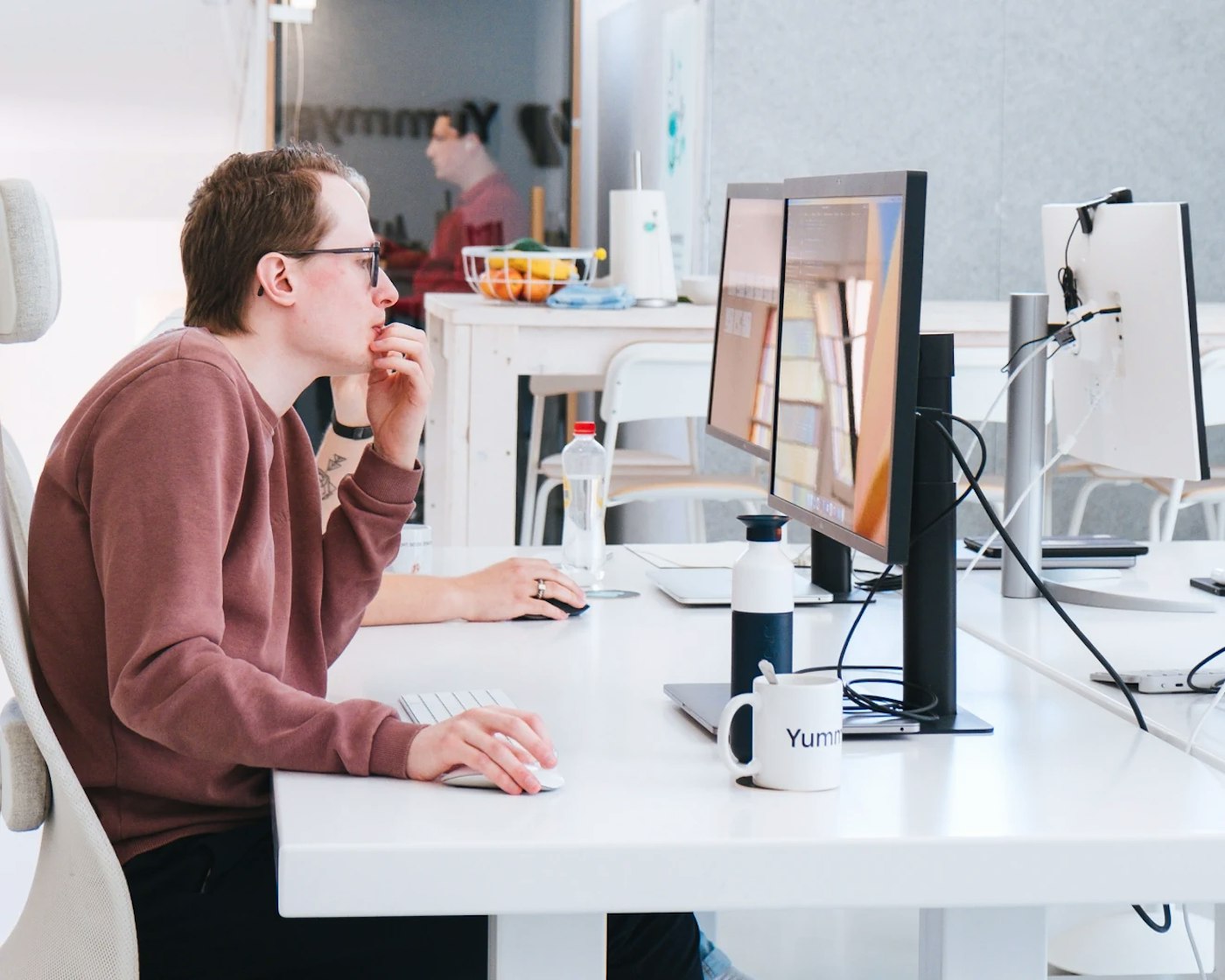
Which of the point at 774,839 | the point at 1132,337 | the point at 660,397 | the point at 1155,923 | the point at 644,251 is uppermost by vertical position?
the point at 644,251

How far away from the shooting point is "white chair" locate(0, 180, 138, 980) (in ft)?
3.63

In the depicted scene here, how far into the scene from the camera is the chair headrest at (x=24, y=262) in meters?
1.17

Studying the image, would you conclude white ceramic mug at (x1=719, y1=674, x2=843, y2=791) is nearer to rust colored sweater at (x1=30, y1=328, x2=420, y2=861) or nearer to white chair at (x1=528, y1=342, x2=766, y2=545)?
rust colored sweater at (x1=30, y1=328, x2=420, y2=861)

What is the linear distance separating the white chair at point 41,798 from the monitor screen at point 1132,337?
43.0 inches

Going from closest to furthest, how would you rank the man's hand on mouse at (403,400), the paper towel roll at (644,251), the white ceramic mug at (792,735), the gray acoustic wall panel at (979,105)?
1. the white ceramic mug at (792,735)
2. the man's hand on mouse at (403,400)
3. the paper towel roll at (644,251)
4. the gray acoustic wall panel at (979,105)

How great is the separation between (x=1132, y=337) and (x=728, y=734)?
88 centimetres

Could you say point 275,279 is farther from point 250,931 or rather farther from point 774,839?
point 774,839

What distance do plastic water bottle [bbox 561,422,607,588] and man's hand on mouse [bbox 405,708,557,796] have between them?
77cm

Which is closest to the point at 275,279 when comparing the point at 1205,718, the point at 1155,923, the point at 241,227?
the point at 241,227

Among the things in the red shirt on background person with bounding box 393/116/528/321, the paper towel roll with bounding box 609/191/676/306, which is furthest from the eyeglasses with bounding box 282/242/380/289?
the red shirt on background person with bounding box 393/116/528/321

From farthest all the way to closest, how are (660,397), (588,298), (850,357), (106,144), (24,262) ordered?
(106,144) < (588,298) < (660,397) < (850,357) < (24,262)

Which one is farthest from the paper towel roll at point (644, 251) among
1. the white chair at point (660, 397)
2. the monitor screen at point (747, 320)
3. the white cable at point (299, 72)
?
the monitor screen at point (747, 320)

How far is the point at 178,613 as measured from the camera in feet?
3.58

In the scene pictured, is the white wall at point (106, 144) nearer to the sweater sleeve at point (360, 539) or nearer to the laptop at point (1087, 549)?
the laptop at point (1087, 549)
